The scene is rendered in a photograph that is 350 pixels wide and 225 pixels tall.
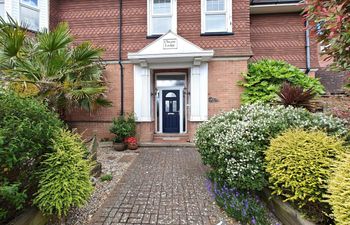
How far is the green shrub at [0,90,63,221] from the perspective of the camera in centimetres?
210

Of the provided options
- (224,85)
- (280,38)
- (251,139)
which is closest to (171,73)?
(224,85)

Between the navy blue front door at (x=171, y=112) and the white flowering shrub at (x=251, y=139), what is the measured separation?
5508mm

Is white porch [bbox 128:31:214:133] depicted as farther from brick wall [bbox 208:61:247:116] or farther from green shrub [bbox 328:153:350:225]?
green shrub [bbox 328:153:350:225]

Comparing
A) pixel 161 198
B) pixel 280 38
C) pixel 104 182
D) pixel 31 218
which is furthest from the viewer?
pixel 280 38

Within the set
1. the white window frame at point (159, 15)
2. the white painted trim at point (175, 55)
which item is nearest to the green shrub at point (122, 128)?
the white painted trim at point (175, 55)

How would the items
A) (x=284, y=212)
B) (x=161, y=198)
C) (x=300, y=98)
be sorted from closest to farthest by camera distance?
(x=284, y=212) < (x=161, y=198) < (x=300, y=98)

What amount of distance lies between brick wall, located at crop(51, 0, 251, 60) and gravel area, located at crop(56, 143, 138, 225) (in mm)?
4220

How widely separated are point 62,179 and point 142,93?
583cm

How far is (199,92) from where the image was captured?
7910 millimetres

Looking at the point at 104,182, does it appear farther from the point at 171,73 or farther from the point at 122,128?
the point at 171,73

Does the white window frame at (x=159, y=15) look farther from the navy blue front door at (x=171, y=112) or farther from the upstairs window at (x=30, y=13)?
the upstairs window at (x=30, y=13)

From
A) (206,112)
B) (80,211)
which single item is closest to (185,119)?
(206,112)

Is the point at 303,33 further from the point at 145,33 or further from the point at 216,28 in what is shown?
the point at 145,33

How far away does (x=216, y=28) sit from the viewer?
797 cm
